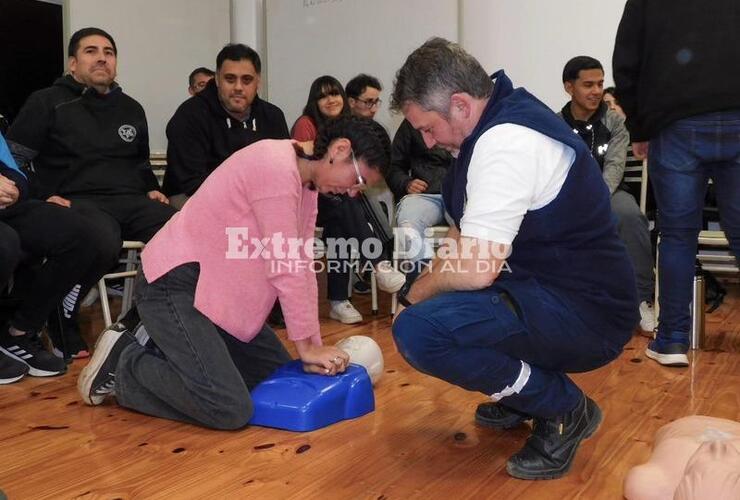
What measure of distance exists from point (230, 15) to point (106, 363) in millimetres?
3709

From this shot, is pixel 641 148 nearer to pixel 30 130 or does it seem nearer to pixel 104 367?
pixel 104 367

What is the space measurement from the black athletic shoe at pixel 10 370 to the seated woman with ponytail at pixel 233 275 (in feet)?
1.69

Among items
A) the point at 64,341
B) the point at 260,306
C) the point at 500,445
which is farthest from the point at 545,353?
the point at 64,341

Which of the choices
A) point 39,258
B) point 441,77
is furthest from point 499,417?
point 39,258

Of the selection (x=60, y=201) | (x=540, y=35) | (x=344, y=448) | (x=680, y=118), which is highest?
(x=540, y=35)

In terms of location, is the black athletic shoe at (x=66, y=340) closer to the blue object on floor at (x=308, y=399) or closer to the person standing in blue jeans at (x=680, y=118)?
the blue object on floor at (x=308, y=399)

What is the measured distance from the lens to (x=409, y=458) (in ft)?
5.84

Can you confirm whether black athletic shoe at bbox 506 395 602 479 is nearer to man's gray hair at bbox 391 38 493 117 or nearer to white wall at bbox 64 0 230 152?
man's gray hair at bbox 391 38 493 117

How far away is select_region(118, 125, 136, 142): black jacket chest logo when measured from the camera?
3188 mm

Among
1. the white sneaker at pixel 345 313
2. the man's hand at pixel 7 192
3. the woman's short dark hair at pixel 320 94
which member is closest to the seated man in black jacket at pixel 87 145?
the man's hand at pixel 7 192

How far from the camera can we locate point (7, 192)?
251 cm

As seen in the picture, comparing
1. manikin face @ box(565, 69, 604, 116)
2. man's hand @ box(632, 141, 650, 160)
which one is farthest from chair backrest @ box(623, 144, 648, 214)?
man's hand @ box(632, 141, 650, 160)

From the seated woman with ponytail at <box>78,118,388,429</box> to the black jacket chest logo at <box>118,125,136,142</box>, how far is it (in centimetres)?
122

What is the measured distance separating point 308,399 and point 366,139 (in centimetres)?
69
